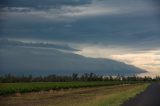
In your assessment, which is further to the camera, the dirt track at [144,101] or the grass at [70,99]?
the grass at [70,99]

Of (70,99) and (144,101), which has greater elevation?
(70,99)

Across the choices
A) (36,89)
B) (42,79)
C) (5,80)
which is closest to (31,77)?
(42,79)

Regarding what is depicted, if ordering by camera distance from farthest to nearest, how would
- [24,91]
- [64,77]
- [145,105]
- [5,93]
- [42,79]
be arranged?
[64,77], [42,79], [24,91], [5,93], [145,105]

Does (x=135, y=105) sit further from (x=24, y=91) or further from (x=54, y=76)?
(x=54, y=76)

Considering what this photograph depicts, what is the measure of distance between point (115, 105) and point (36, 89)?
53.3 m

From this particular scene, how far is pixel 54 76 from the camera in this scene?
7618 inches

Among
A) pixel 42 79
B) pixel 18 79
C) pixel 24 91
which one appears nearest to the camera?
pixel 24 91

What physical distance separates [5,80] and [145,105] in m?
126

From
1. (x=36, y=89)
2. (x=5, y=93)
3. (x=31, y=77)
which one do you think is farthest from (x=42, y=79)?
(x=5, y=93)

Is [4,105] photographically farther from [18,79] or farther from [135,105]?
[18,79]

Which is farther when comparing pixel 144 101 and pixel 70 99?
pixel 70 99

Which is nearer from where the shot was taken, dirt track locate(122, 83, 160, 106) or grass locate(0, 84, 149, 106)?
dirt track locate(122, 83, 160, 106)

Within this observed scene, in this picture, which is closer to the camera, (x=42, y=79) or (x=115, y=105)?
(x=115, y=105)

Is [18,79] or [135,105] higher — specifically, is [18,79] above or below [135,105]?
above
